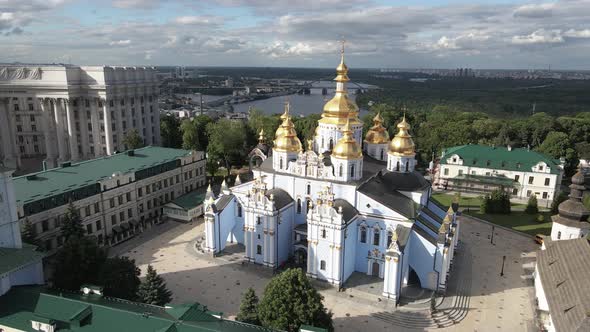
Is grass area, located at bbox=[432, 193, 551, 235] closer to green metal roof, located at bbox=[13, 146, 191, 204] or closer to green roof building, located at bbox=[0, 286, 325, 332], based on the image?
green roof building, located at bbox=[0, 286, 325, 332]

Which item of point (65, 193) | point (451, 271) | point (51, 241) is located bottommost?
point (451, 271)

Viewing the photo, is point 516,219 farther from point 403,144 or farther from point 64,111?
point 64,111

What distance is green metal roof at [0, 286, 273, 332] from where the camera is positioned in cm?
1742

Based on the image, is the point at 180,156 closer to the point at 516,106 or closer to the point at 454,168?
the point at 454,168

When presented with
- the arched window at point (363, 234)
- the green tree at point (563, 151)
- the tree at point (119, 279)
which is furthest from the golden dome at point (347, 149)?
the green tree at point (563, 151)

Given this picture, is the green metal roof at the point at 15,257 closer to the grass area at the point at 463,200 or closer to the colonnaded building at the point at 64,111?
the colonnaded building at the point at 64,111

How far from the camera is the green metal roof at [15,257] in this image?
20297 mm

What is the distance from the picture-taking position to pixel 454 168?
5031 cm

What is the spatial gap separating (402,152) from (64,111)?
46745 millimetres

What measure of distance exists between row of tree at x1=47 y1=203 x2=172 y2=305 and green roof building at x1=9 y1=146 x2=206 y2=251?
22.7 ft

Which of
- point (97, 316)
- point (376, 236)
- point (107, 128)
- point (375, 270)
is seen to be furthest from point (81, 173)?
point (375, 270)

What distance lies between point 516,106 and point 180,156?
10051 centimetres

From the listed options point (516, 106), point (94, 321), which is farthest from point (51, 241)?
point (516, 106)

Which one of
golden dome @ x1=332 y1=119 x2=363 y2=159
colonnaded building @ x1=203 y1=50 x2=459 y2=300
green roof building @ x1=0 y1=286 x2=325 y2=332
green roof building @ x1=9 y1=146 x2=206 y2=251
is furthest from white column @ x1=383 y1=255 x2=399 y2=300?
green roof building @ x1=9 y1=146 x2=206 y2=251
